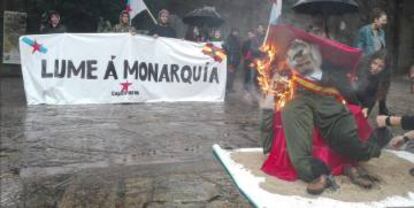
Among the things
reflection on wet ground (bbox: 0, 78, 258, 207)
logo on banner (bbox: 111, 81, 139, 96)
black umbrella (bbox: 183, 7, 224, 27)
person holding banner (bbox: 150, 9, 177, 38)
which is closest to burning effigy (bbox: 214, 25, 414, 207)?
reflection on wet ground (bbox: 0, 78, 258, 207)

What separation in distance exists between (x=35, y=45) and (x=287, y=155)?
25.1 feet

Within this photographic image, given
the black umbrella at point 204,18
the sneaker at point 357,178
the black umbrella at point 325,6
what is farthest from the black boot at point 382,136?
the black umbrella at point 204,18

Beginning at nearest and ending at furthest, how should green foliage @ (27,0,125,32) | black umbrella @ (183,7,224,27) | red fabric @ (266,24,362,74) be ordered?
red fabric @ (266,24,362,74) → black umbrella @ (183,7,224,27) → green foliage @ (27,0,125,32)

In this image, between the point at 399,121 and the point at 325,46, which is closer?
the point at 325,46

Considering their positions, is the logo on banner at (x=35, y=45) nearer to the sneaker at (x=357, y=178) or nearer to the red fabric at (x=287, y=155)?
the red fabric at (x=287, y=155)

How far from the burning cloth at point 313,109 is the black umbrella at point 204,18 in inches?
390

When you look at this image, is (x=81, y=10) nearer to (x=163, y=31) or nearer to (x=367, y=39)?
(x=163, y=31)

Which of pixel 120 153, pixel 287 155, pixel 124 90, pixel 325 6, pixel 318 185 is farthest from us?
pixel 124 90

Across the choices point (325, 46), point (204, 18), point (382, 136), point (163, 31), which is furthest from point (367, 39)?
point (325, 46)

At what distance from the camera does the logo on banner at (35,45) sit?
32.8 feet

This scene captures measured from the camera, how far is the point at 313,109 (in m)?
3.15

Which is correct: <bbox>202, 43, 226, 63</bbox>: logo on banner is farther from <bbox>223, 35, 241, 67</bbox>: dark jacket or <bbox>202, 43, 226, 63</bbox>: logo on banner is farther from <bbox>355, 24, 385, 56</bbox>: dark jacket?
<bbox>355, 24, 385, 56</bbox>: dark jacket

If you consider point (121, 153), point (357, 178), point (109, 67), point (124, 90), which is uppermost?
Result: point (357, 178)

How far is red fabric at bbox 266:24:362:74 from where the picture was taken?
315 centimetres
